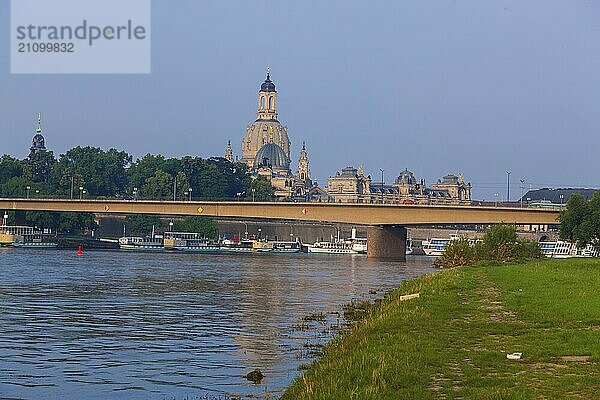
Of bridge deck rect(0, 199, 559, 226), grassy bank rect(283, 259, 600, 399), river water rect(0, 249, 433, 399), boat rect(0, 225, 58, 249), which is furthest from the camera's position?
boat rect(0, 225, 58, 249)

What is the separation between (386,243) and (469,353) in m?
114

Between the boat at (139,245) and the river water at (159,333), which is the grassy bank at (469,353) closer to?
the river water at (159,333)

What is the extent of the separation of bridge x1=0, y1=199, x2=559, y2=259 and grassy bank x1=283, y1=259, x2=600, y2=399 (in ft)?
279

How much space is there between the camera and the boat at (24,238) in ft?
508

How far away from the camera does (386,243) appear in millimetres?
138750

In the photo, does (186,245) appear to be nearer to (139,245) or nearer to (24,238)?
(139,245)

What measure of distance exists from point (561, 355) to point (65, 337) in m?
19.7

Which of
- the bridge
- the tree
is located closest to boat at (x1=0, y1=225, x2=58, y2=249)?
the bridge

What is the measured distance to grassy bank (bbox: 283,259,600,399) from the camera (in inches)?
800

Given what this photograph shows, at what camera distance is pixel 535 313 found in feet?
111

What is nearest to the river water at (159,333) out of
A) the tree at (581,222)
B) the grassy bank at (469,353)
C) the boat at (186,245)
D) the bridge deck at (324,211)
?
the grassy bank at (469,353)

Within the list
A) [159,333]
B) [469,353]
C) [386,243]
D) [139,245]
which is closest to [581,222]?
[386,243]

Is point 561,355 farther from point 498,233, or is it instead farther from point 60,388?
point 498,233

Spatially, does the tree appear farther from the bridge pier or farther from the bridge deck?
the bridge pier
